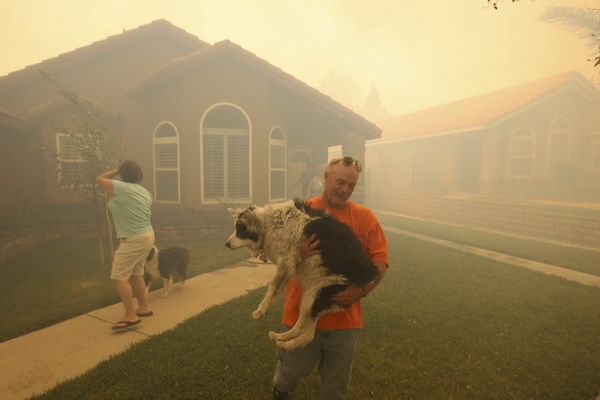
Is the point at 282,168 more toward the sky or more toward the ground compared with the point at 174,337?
more toward the sky

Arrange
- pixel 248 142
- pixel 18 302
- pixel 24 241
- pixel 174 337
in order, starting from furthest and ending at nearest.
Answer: pixel 248 142 → pixel 24 241 → pixel 18 302 → pixel 174 337

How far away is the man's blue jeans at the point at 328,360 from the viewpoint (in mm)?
2412

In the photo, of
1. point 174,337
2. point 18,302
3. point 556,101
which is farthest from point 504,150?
point 18,302

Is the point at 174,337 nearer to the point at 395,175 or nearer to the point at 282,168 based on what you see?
the point at 282,168

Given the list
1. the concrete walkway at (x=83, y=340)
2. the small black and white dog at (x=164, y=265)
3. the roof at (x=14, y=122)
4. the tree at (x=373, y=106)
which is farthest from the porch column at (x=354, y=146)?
the tree at (x=373, y=106)

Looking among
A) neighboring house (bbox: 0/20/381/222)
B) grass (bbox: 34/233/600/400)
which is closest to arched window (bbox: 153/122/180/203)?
neighboring house (bbox: 0/20/381/222)

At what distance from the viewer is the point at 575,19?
1567cm

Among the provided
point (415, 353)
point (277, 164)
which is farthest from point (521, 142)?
point (415, 353)

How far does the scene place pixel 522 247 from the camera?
1035 cm

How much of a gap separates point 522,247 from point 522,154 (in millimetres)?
12254

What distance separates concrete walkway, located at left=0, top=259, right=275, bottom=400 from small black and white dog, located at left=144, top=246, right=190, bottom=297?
0.28 metres

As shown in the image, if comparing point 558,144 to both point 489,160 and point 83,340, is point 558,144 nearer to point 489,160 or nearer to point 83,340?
point 489,160

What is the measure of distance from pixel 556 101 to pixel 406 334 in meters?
22.8

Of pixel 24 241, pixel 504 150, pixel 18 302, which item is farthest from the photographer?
pixel 504 150
